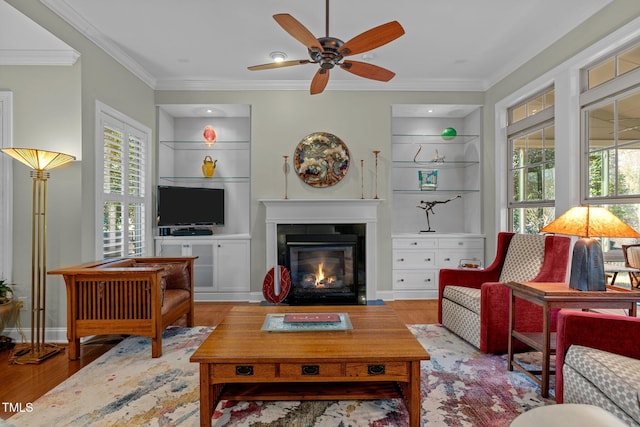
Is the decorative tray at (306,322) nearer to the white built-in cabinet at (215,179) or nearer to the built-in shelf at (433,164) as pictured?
the white built-in cabinet at (215,179)

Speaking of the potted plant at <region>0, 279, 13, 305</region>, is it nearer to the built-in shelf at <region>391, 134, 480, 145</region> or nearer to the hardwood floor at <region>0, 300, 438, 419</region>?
the hardwood floor at <region>0, 300, 438, 419</region>

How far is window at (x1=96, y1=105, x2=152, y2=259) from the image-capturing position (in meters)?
3.59

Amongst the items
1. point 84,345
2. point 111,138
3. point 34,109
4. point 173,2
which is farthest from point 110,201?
point 173,2

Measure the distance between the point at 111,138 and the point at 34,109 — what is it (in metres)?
0.66

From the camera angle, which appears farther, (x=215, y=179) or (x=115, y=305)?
(x=215, y=179)

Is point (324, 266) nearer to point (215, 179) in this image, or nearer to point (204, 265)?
point (204, 265)

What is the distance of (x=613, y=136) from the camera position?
2.90 m

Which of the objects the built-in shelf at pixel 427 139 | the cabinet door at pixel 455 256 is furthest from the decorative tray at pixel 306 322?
the built-in shelf at pixel 427 139

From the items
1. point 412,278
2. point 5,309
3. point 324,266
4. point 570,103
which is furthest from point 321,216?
point 5,309

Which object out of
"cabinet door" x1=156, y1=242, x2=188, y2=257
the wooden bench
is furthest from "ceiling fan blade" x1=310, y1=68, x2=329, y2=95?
"cabinet door" x1=156, y1=242, x2=188, y2=257

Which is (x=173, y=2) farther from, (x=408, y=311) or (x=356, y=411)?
(x=408, y=311)

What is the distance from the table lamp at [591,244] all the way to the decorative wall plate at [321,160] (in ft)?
9.19

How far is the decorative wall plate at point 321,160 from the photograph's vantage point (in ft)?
15.2

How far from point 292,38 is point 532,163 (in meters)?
2.89
